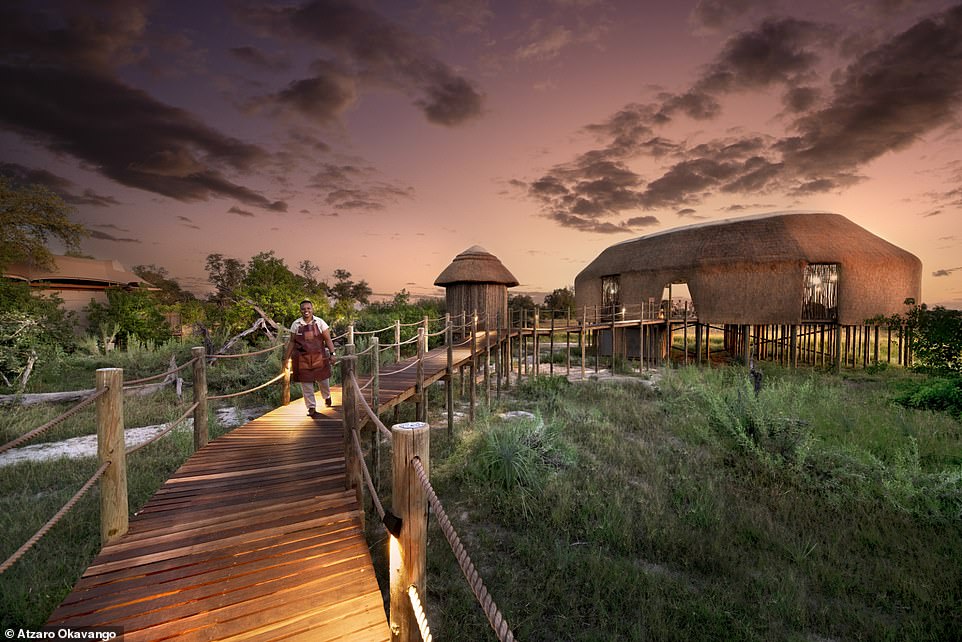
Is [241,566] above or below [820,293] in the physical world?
below

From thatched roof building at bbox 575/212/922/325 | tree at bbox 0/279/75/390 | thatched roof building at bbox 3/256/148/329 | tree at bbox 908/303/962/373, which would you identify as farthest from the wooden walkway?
thatched roof building at bbox 3/256/148/329

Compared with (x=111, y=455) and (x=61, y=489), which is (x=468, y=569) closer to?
(x=111, y=455)

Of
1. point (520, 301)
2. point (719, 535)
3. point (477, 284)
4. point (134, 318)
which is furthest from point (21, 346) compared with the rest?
point (520, 301)

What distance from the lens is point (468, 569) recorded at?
4.94 feet

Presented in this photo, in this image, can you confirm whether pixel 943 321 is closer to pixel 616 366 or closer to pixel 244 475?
pixel 244 475

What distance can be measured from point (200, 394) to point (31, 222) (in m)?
18.9

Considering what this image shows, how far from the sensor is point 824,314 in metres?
17.6

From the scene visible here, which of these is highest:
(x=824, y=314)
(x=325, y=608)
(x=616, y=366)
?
(x=824, y=314)

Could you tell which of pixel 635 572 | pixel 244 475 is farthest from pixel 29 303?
pixel 635 572

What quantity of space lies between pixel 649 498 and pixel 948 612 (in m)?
2.65

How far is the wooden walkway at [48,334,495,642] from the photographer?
216 cm

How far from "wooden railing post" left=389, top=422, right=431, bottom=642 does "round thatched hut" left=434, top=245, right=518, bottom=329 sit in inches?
596

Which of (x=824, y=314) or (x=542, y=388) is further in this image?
(x=824, y=314)

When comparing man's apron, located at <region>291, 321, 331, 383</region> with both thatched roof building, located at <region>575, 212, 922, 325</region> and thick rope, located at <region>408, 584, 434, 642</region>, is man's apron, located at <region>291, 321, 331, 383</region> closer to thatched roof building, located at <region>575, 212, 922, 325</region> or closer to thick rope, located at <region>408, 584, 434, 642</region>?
thick rope, located at <region>408, 584, 434, 642</region>
